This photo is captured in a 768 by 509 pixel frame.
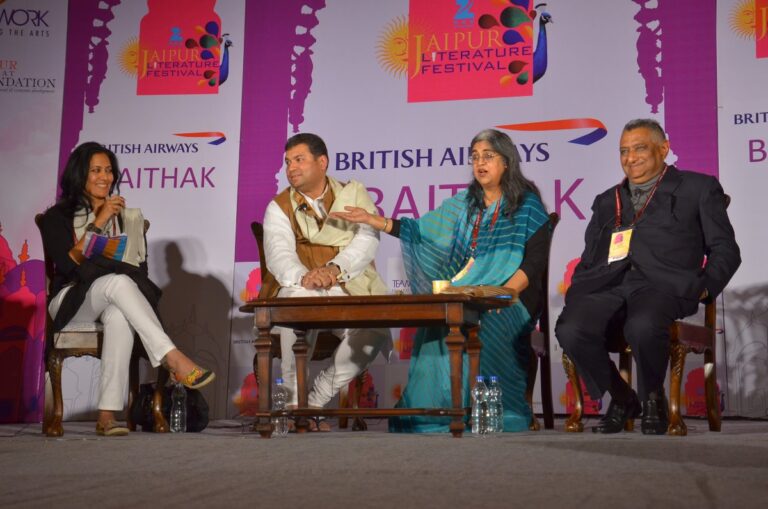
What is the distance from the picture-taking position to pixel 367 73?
584 cm

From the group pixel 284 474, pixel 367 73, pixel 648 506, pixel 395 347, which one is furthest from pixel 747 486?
pixel 367 73

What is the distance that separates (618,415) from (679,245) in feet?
2.37

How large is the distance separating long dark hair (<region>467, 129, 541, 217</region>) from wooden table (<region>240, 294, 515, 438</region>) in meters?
0.62

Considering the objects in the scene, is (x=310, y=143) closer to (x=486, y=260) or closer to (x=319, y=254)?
(x=319, y=254)

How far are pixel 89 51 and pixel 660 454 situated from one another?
15.7ft

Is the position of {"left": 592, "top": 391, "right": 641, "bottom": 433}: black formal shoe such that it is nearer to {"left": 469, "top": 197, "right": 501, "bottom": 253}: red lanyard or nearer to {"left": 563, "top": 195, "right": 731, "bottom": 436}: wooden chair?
{"left": 563, "top": 195, "right": 731, "bottom": 436}: wooden chair

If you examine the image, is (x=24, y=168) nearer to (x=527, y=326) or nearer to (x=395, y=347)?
(x=395, y=347)

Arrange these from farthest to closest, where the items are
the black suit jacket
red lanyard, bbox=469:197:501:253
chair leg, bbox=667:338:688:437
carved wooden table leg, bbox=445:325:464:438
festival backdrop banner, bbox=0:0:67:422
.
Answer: festival backdrop banner, bbox=0:0:67:422
red lanyard, bbox=469:197:501:253
the black suit jacket
chair leg, bbox=667:338:688:437
carved wooden table leg, bbox=445:325:464:438

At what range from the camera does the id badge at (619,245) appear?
157 inches

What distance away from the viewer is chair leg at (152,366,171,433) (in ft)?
14.1

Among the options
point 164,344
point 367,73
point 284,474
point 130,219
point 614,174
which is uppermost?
point 367,73

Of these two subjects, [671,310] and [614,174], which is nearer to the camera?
[671,310]

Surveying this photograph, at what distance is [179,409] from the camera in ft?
14.4

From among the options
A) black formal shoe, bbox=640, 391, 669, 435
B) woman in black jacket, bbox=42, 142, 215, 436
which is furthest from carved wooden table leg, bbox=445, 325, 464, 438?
woman in black jacket, bbox=42, 142, 215, 436
